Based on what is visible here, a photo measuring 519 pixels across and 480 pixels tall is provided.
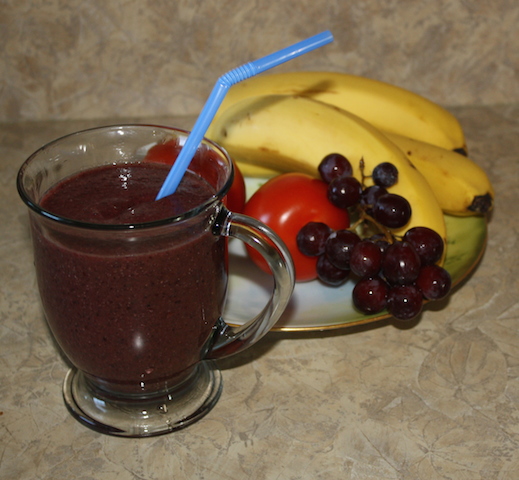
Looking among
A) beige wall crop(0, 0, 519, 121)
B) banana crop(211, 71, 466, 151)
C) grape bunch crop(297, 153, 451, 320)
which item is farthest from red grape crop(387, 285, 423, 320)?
beige wall crop(0, 0, 519, 121)

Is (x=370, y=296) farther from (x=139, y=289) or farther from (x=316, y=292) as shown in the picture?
(x=139, y=289)

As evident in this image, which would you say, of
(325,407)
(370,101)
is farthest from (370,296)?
(370,101)

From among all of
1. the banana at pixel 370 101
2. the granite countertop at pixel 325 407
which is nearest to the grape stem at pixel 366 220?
the granite countertop at pixel 325 407

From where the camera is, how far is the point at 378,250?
882mm

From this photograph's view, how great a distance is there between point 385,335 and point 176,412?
30 cm

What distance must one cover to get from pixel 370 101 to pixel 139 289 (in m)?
0.73

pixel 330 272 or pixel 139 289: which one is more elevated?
pixel 139 289

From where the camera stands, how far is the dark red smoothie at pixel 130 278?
64cm

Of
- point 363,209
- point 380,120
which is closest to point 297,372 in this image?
point 363,209

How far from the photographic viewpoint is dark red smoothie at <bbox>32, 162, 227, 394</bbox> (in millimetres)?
643

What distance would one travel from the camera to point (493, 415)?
770 mm

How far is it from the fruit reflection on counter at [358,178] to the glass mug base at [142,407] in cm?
23

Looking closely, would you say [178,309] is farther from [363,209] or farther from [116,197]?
[363,209]

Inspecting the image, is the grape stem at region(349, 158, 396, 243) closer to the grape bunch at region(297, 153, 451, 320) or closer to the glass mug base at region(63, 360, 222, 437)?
the grape bunch at region(297, 153, 451, 320)
